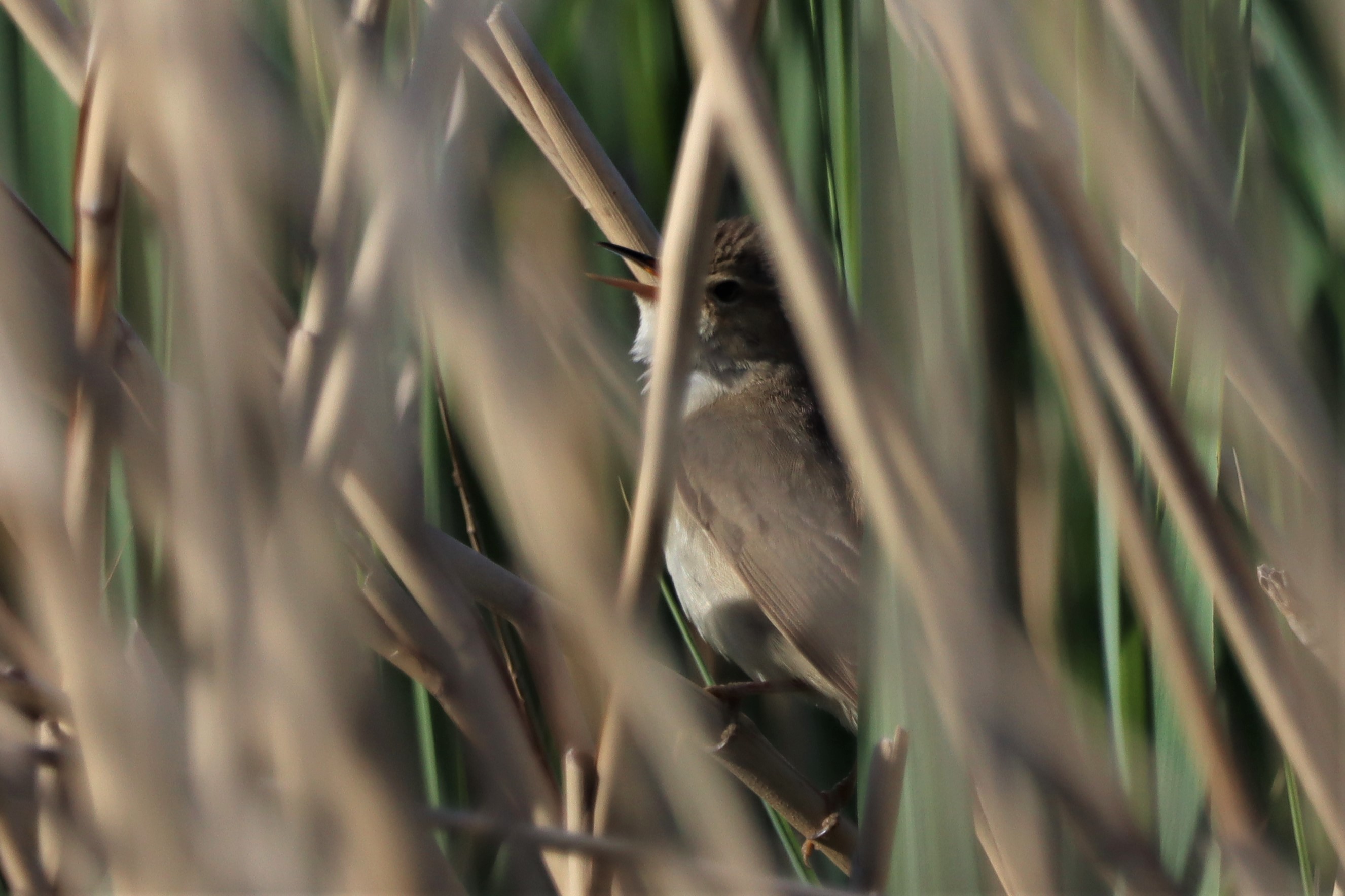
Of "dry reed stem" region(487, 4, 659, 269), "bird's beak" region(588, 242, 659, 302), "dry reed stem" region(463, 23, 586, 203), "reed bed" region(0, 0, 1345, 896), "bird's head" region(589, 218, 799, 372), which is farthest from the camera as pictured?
"bird's head" region(589, 218, 799, 372)

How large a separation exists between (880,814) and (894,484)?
312 mm

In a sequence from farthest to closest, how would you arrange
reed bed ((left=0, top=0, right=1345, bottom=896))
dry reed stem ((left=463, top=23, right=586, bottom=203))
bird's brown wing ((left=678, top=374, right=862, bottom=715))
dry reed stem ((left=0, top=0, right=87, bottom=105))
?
1. bird's brown wing ((left=678, top=374, right=862, bottom=715))
2. dry reed stem ((left=463, top=23, right=586, bottom=203))
3. dry reed stem ((left=0, top=0, right=87, bottom=105))
4. reed bed ((left=0, top=0, right=1345, bottom=896))

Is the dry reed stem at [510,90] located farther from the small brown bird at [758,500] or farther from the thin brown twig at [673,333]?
the thin brown twig at [673,333]

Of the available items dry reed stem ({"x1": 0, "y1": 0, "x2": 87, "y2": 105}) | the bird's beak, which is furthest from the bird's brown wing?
dry reed stem ({"x1": 0, "y1": 0, "x2": 87, "y2": 105})

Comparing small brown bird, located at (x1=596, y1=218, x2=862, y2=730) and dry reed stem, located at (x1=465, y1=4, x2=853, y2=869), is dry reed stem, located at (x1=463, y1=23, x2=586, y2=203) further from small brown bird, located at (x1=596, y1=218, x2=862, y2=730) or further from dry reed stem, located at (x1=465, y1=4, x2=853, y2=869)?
small brown bird, located at (x1=596, y1=218, x2=862, y2=730)

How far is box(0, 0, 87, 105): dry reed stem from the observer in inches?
40.9

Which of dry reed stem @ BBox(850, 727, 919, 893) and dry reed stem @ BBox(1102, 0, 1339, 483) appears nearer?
dry reed stem @ BBox(1102, 0, 1339, 483)

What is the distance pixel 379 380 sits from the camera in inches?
31.6

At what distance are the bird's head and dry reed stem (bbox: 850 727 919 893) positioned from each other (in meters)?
1.35

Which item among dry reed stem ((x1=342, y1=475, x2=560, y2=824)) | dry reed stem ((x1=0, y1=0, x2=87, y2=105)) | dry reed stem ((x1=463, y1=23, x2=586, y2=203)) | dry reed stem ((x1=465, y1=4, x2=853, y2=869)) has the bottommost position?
dry reed stem ((x1=465, y1=4, x2=853, y2=869))

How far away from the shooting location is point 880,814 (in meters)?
0.95

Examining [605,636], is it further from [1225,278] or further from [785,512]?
[785,512]

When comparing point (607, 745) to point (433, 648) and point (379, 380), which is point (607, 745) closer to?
point (433, 648)

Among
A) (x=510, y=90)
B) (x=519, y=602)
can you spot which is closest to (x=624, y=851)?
(x=519, y=602)
